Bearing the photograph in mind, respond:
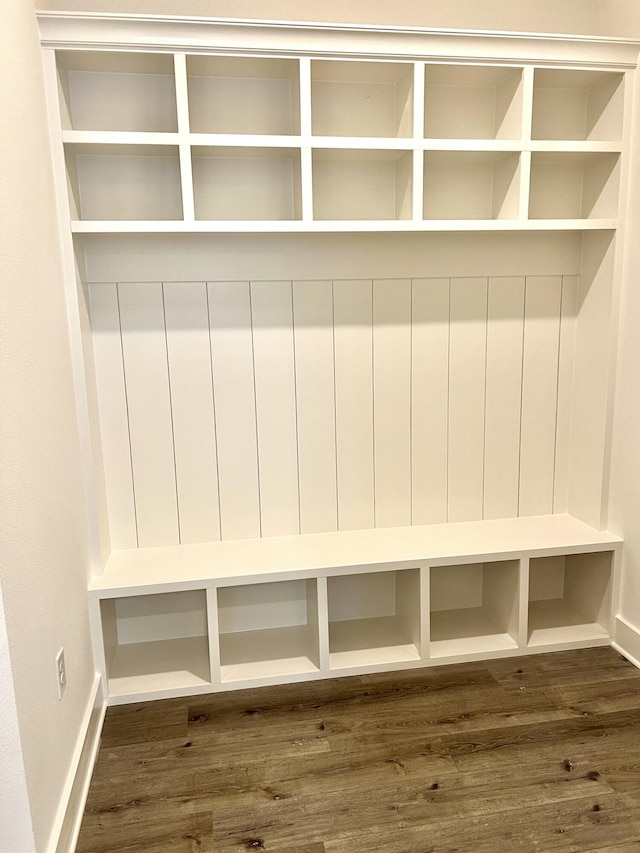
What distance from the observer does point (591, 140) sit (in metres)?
2.45

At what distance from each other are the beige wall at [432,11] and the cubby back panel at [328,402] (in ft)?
2.93

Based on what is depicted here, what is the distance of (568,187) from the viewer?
255 centimetres

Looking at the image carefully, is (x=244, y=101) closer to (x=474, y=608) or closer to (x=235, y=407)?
(x=235, y=407)

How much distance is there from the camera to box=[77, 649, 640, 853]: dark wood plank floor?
5.58ft

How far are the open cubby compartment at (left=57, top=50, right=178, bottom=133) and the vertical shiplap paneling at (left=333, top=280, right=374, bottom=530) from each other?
85 centimetres

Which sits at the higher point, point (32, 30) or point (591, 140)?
point (32, 30)

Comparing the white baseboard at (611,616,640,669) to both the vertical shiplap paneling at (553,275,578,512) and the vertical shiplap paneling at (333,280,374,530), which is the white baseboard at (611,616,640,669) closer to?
the vertical shiplap paneling at (553,275,578,512)

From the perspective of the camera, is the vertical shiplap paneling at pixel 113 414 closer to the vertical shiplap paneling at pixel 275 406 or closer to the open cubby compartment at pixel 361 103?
the vertical shiplap paneling at pixel 275 406

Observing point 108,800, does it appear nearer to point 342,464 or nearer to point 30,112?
point 342,464

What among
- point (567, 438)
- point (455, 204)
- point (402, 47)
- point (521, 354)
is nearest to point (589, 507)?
point (567, 438)

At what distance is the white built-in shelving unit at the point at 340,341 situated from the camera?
220 centimetres

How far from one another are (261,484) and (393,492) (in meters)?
0.53

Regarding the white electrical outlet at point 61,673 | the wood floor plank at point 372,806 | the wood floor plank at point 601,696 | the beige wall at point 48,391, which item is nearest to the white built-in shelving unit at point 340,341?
the beige wall at point 48,391

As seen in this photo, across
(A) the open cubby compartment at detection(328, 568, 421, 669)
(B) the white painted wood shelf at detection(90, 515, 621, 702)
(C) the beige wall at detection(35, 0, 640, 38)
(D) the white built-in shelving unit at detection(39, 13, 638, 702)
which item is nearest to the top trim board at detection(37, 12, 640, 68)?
(D) the white built-in shelving unit at detection(39, 13, 638, 702)
